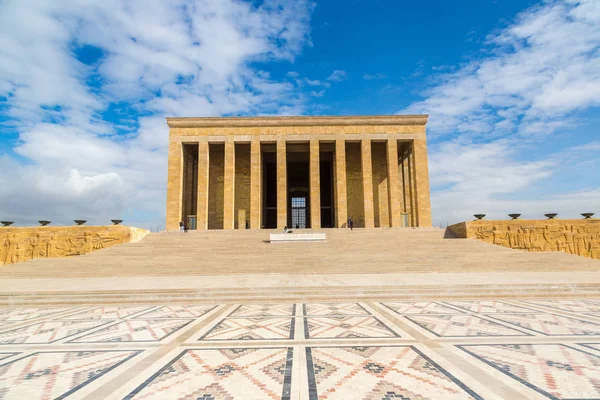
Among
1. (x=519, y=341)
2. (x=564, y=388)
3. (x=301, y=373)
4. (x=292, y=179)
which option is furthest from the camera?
(x=292, y=179)

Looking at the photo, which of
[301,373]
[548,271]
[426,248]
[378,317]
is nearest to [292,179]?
[426,248]

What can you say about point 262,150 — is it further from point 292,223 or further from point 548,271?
point 548,271

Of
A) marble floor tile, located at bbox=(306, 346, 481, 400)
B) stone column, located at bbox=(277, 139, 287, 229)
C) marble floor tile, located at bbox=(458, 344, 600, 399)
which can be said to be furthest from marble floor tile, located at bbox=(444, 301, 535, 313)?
stone column, located at bbox=(277, 139, 287, 229)

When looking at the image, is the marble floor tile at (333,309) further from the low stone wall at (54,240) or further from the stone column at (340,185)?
the stone column at (340,185)

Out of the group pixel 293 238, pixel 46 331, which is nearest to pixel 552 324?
pixel 46 331

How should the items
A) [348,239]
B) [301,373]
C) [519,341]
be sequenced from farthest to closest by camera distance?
[348,239], [519,341], [301,373]

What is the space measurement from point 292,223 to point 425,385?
1073 inches

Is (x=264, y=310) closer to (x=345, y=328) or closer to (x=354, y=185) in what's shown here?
(x=345, y=328)

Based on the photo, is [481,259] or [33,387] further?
[481,259]

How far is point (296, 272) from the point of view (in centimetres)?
1155

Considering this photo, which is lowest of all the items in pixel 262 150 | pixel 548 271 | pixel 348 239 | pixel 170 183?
pixel 548 271

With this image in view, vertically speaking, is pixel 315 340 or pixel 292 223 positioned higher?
pixel 292 223

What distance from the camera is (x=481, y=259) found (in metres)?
12.6

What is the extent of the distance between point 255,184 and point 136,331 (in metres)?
19.3
